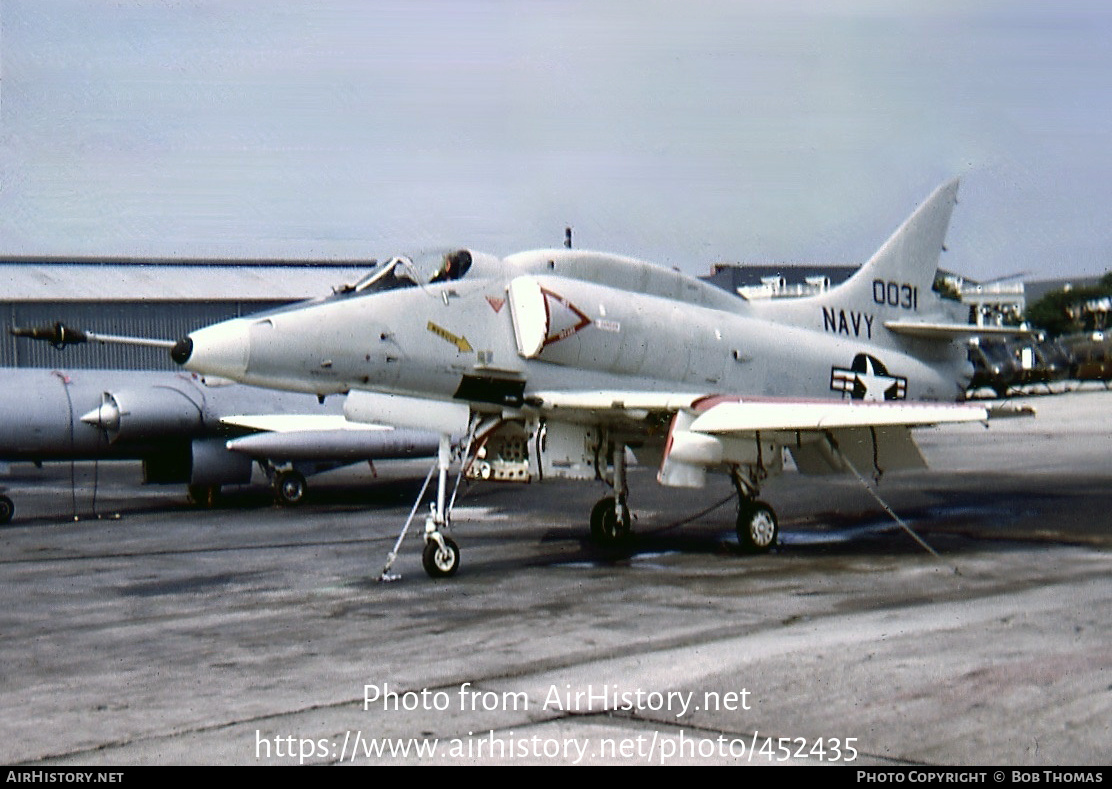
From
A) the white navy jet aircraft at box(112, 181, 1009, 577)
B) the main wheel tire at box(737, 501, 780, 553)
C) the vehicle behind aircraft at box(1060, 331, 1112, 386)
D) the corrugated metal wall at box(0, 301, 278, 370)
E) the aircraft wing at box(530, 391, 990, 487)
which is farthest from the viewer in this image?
the vehicle behind aircraft at box(1060, 331, 1112, 386)

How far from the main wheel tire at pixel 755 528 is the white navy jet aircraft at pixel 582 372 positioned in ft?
0.07

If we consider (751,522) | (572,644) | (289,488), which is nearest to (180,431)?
(289,488)

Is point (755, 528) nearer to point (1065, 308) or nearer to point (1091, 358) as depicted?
point (1091, 358)

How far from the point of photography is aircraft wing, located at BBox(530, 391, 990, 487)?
→ 41.0 feet

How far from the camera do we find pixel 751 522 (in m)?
14.0

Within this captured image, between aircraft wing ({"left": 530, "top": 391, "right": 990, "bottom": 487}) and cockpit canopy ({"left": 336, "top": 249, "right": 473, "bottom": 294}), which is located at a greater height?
cockpit canopy ({"left": 336, "top": 249, "right": 473, "bottom": 294})

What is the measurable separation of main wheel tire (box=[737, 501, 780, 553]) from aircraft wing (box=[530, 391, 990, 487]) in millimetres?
504

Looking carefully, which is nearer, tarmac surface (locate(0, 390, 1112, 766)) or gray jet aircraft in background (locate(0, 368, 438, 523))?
tarmac surface (locate(0, 390, 1112, 766))

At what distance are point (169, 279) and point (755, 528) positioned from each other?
32651mm

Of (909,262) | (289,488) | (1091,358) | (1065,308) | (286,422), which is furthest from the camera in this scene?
(1065,308)

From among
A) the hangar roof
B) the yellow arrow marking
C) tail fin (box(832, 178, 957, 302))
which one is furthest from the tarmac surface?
the hangar roof

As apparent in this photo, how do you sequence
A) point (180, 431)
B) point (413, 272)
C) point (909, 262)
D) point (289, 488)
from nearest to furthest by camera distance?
point (413, 272) → point (909, 262) → point (180, 431) → point (289, 488)

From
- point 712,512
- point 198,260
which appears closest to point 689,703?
point 712,512

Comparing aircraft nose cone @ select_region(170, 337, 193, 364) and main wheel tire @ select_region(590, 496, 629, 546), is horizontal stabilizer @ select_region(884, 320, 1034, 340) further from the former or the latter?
aircraft nose cone @ select_region(170, 337, 193, 364)
